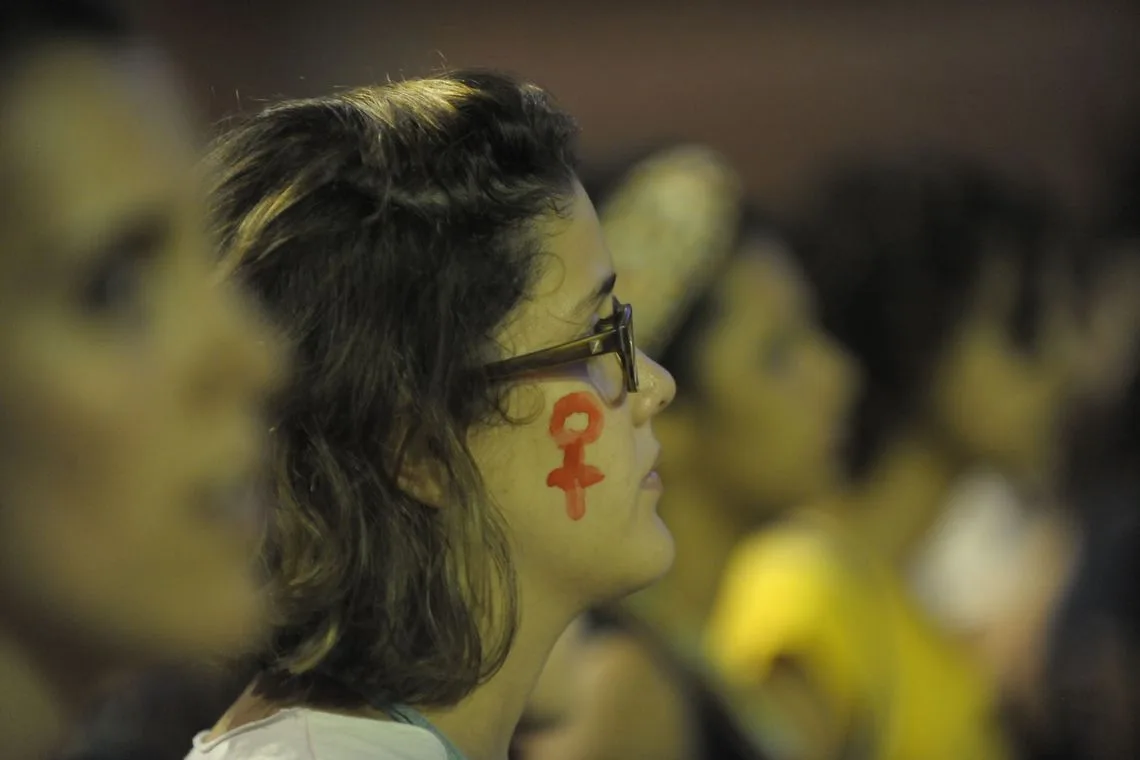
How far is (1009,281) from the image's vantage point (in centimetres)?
318

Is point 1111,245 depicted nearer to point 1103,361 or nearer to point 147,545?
point 1103,361

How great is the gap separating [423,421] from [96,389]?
58 cm

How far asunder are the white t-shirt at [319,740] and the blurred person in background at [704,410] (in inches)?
29.1

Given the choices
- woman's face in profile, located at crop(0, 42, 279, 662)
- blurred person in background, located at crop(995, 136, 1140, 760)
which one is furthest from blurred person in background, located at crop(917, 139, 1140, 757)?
woman's face in profile, located at crop(0, 42, 279, 662)

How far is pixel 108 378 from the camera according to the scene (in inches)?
27.0

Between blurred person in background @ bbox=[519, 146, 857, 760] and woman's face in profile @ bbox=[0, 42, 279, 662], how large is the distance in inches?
50.2

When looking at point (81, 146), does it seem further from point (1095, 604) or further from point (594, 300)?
point (1095, 604)

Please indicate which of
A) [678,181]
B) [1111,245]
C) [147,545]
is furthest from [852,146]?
[147,545]

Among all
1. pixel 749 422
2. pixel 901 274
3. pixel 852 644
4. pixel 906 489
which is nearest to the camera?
pixel 852 644

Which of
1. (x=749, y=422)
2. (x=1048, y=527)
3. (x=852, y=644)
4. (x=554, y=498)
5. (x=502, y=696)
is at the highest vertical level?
(x=554, y=498)

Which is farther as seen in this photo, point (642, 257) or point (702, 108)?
point (702, 108)

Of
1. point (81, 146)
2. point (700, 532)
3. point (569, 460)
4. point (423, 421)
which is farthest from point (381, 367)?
point (700, 532)

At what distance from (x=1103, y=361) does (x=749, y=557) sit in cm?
111

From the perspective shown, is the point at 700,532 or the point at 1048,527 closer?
the point at 700,532
